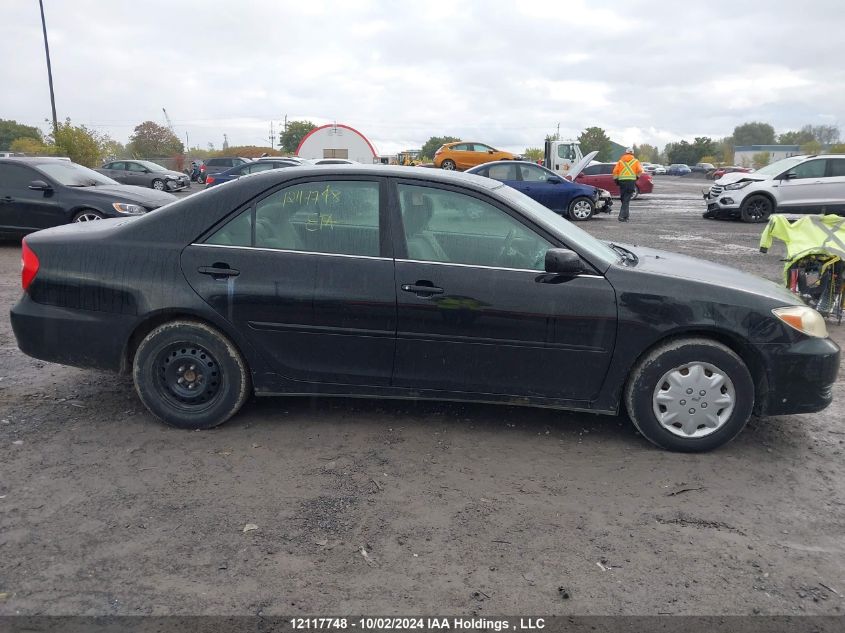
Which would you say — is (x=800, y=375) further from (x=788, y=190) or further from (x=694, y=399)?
(x=788, y=190)

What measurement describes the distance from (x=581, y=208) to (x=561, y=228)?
1497 cm

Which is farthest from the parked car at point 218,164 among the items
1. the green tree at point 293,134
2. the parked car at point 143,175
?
the green tree at point 293,134

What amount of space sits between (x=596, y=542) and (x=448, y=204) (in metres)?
2.07

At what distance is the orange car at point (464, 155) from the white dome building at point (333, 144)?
12.6 metres

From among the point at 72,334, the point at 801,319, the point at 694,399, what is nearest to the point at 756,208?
the point at 801,319

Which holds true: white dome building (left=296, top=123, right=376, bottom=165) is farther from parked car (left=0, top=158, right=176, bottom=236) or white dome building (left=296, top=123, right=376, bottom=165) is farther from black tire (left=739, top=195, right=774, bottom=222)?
parked car (left=0, top=158, right=176, bottom=236)

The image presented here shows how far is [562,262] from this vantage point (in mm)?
3908

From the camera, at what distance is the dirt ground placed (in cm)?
274

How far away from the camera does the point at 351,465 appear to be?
3.83 m

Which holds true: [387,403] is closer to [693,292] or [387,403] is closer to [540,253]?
[540,253]

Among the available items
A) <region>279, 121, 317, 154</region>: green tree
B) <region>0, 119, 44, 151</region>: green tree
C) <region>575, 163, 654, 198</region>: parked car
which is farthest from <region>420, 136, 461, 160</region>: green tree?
<region>575, 163, 654, 198</region>: parked car

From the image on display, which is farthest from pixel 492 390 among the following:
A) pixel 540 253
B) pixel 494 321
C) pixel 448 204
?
pixel 448 204

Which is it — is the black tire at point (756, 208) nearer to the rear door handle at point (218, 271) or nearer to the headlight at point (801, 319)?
the headlight at point (801, 319)

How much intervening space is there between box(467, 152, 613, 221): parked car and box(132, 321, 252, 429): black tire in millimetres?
14013
